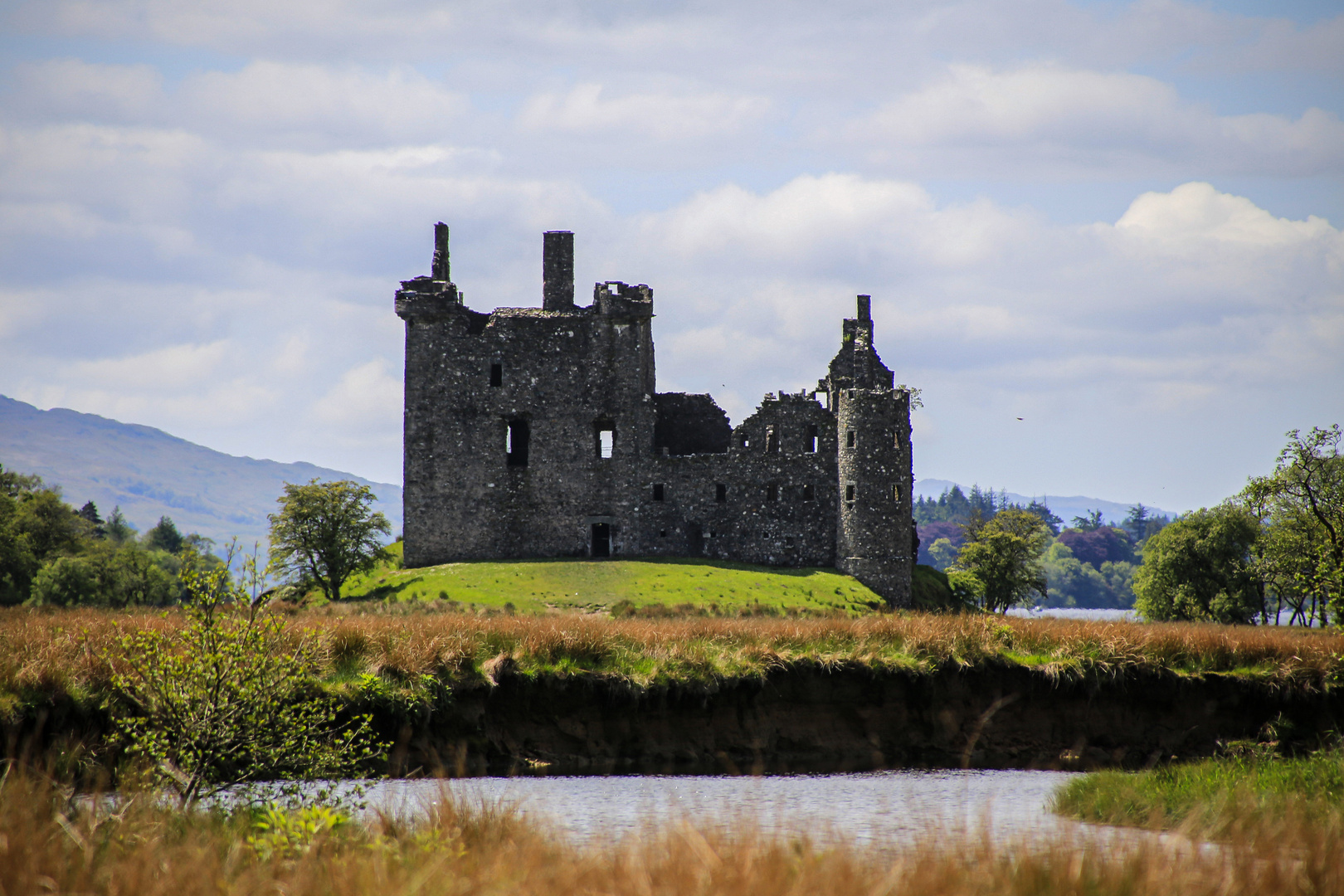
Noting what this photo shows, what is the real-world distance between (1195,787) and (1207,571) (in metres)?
46.0

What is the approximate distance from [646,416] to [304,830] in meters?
41.6

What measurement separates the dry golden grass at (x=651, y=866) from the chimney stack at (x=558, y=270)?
43.9 meters

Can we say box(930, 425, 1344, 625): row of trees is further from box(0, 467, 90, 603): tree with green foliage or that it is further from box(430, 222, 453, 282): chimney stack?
box(0, 467, 90, 603): tree with green foliage

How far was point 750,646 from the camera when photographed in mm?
22406

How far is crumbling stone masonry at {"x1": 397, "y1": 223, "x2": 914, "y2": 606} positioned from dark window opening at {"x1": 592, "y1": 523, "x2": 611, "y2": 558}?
2.1 inches

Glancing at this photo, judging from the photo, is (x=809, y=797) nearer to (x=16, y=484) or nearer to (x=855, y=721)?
(x=855, y=721)

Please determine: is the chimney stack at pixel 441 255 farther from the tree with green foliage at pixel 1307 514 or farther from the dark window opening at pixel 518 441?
the tree with green foliage at pixel 1307 514

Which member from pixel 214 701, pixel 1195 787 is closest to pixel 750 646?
pixel 1195 787

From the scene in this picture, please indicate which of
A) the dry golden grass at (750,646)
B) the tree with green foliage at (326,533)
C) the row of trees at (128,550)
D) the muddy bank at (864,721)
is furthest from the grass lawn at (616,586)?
the muddy bank at (864,721)

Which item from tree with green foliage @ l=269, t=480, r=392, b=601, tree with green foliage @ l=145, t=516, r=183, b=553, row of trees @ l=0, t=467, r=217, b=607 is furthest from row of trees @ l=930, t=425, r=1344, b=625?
tree with green foliage @ l=145, t=516, r=183, b=553

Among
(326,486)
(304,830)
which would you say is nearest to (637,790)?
(304,830)

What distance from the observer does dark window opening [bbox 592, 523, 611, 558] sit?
49.6 meters

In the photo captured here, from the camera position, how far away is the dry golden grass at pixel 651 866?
23.1ft

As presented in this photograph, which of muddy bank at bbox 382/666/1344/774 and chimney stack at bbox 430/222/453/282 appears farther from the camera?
chimney stack at bbox 430/222/453/282
